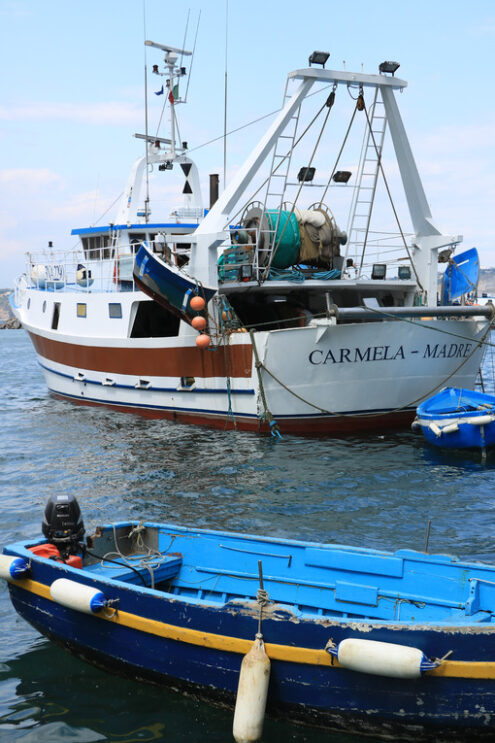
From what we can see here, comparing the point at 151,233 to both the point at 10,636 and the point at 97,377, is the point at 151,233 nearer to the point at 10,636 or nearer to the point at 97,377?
the point at 97,377

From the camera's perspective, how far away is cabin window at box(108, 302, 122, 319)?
17938 millimetres

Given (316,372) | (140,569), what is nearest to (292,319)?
(316,372)

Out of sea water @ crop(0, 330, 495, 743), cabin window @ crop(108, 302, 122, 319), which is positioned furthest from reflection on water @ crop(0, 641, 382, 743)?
cabin window @ crop(108, 302, 122, 319)

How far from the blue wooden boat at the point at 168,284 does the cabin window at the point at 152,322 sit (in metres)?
2.53

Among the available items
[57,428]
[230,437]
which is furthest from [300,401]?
[57,428]

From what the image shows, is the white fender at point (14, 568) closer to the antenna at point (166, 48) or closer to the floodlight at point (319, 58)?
the floodlight at point (319, 58)

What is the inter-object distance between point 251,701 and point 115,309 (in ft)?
45.2

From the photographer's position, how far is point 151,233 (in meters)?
20.0

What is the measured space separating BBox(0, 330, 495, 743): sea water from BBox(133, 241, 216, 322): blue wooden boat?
110 inches

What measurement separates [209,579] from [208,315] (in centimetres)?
868

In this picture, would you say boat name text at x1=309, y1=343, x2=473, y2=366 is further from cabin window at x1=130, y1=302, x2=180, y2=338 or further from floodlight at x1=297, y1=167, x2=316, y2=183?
cabin window at x1=130, y1=302, x2=180, y2=338

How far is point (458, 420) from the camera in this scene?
13.7 metres

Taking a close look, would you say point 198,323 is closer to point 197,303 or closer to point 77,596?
point 197,303

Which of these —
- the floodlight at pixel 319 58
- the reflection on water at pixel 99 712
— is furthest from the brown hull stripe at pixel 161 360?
the reflection on water at pixel 99 712
